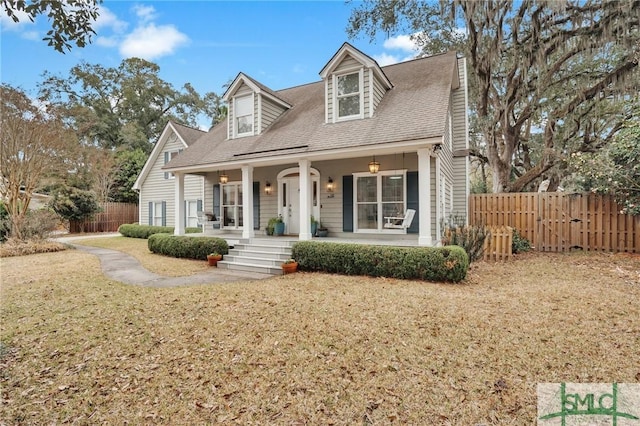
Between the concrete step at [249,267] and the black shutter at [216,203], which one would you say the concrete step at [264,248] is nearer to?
the concrete step at [249,267]

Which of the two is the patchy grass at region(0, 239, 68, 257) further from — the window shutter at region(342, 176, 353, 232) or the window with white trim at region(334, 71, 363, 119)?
the window with white trim at region(334, 71, 363, 119)

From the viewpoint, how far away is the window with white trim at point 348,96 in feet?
32.7

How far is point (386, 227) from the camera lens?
9.63 metres

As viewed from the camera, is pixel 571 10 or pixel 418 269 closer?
pixel 418 269

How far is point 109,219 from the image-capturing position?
2242cm

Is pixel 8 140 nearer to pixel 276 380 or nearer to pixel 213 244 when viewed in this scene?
pixel 213 244

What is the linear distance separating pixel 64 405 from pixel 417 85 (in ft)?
36.6

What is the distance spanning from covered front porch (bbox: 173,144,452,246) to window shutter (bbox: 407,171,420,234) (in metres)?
0.03

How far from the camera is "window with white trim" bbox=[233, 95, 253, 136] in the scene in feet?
39.2

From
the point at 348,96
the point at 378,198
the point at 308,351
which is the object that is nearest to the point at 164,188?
the point at 348,96

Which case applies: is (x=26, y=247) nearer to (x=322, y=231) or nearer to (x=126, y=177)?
(x=322, y=231)

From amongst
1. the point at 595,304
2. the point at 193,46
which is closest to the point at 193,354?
the point at 595,304

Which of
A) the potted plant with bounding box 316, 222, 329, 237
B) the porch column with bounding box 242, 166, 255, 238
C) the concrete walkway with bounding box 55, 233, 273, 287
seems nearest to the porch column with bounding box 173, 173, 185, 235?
the concrete walkway with bounding box 55, 233, 273, 287

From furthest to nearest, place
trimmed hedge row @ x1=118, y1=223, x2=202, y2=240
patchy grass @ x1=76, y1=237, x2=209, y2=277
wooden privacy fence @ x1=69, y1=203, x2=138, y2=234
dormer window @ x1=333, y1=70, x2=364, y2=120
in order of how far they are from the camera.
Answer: wooden privacy fence @ x1=69, y1=203, x2=138, y2=234 → trimmed hedge row @ x1=118, y1=223, x2=202, y2=240 → dormer window @ x1=333, y1=70, x2=364, y2=120 → patchy grass @ x1=76, y1=237, x2=209, y2=277
